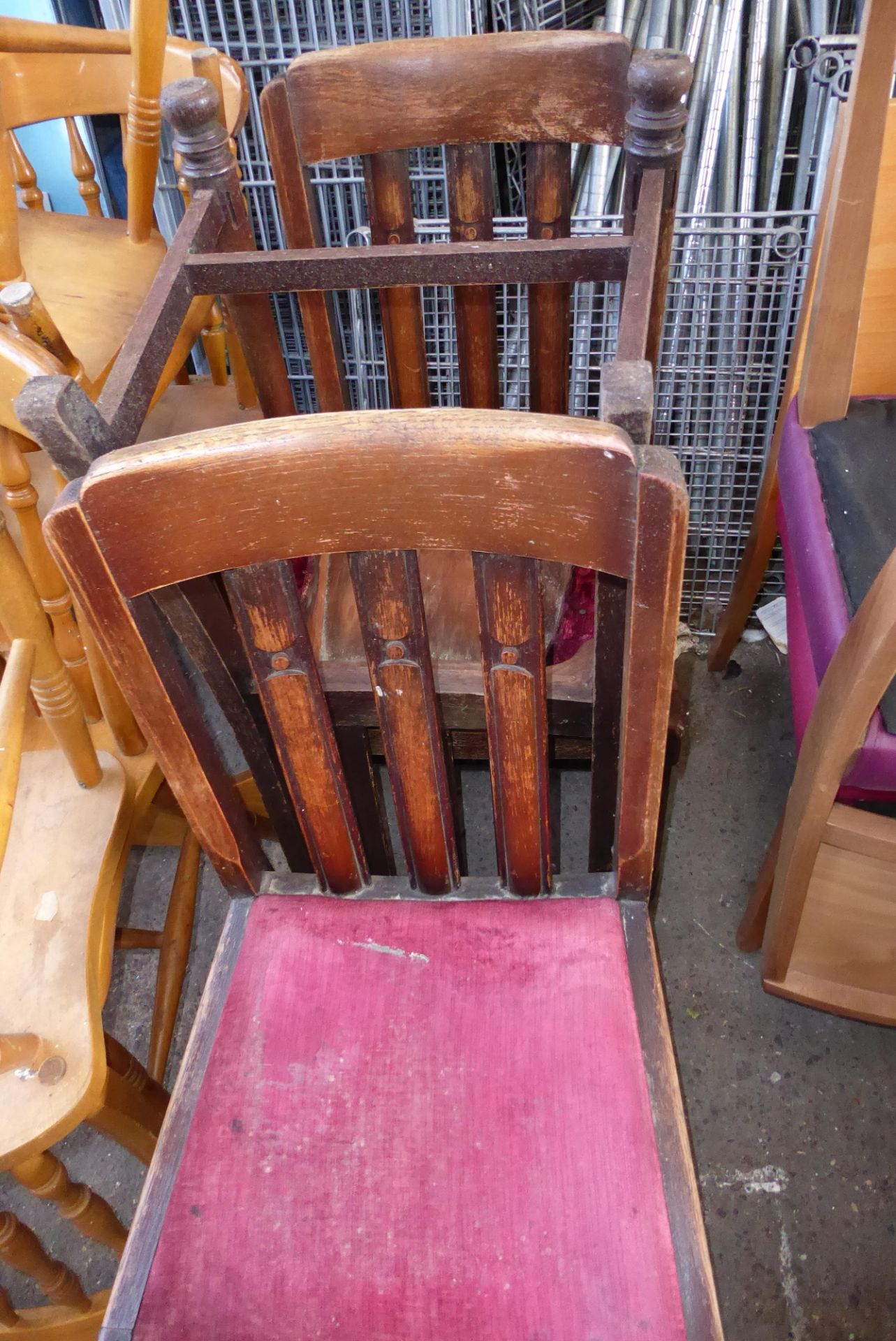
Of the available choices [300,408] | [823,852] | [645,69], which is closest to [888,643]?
[823,852]

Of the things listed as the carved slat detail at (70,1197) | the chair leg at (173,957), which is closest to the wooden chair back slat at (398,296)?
the chair leg at (173,957)

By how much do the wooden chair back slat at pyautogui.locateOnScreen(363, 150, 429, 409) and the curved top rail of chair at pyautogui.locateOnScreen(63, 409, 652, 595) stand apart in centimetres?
43

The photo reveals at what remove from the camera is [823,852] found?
1.07 m

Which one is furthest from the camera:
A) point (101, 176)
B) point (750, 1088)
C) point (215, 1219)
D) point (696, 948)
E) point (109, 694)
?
point (101, 176)

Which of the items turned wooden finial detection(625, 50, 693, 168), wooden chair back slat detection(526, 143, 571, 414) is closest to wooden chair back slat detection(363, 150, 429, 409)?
wooden chair back slat detection(526, 143, 571, 414)

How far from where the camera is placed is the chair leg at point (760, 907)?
1277 mm

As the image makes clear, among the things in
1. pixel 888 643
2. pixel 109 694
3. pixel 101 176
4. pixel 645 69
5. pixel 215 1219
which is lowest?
pixel 215 1219

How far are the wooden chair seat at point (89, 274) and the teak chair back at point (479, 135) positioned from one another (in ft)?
0.86

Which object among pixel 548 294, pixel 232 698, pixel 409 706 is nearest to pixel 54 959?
pixel 232 698

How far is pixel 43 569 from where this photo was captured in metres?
0.95

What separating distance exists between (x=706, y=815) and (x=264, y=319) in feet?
3.38

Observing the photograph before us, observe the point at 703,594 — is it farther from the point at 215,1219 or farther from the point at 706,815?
the point at 215,1219

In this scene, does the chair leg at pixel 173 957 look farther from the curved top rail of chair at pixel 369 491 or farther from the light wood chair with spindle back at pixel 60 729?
the curved top rail of chair at pixel 369 491

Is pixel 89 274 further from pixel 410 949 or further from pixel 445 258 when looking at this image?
pixel 410 949
